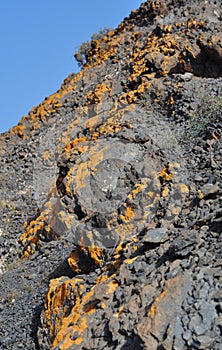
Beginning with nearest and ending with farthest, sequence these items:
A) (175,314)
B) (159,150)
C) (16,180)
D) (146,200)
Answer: (175,314)
(146,200)
(159,150)
(16,180)

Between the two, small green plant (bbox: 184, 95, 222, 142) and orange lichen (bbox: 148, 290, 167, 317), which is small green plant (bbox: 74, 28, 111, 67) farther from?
orange lichen (bbox: 148, 290, 167, 317)

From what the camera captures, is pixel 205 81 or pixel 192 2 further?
pixel 192 2

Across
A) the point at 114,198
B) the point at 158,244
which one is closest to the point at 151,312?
the point at 158,244

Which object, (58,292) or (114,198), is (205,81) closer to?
(114,198)

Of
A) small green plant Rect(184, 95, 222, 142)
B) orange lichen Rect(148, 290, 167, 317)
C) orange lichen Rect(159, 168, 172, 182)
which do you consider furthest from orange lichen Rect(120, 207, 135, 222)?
orange lichen Rect(148, 290, 167, 317)

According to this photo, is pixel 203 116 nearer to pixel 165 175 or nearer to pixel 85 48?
pixel 165 175

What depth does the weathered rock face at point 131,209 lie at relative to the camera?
524 centimetres

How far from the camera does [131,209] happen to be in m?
8.20

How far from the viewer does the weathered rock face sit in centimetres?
524

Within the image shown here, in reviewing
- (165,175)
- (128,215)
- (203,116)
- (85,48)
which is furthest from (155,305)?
(85,48)

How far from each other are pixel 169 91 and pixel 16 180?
22.4ft

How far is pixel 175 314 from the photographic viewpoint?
4.89 m

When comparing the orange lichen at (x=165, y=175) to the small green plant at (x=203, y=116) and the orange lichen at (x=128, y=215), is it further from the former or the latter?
the small green plant at (x=203, y=116)

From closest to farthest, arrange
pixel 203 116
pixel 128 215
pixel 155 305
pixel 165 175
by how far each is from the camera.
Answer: pixel 155 305 < pixel 128 215 < pixel 165 175 < pixel 203 116
